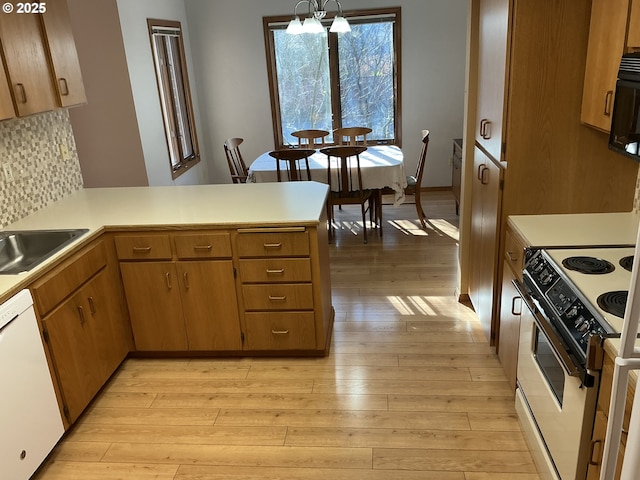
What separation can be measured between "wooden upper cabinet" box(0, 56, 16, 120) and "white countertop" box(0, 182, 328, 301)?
60cm

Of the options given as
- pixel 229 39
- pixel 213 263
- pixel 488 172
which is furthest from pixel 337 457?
pixel 229 39

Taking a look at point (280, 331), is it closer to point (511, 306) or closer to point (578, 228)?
point (511, 306)

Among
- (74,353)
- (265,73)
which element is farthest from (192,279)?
(265,73)

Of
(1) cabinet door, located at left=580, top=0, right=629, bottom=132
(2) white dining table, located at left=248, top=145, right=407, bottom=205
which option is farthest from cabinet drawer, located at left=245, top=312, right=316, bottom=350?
(2) white dining table, located at left=248, top=145, right=407, bottom=205

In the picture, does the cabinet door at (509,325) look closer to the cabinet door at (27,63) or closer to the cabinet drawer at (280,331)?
the cabinet drawer at (280,331)

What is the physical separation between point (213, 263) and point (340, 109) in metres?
4.03

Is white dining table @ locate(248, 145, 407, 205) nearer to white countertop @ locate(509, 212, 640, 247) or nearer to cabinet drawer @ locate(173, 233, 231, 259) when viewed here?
cabinet drawer @ locate(173, 233, 231, 259)

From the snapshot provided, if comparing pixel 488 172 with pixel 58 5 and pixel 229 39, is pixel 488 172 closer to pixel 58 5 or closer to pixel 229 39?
pixel 58 5

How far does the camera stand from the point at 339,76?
615 cm

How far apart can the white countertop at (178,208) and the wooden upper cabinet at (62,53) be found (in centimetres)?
60

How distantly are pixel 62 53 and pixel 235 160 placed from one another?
111 inches

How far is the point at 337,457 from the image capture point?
2.21 m

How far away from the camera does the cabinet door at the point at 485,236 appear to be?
101 inches

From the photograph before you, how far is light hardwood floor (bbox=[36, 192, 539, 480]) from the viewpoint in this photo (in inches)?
85.5
